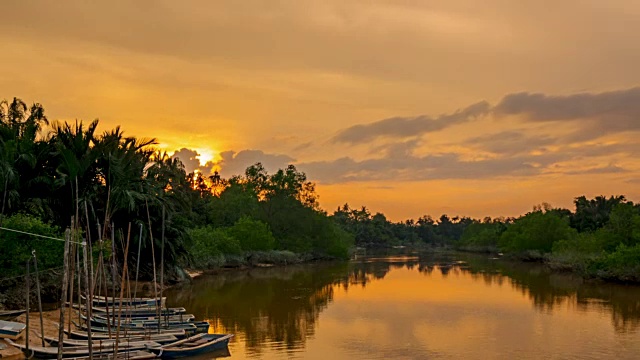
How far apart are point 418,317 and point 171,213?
58.3ft

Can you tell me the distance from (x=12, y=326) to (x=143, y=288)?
22.7 metres

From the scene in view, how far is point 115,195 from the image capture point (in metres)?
34.9

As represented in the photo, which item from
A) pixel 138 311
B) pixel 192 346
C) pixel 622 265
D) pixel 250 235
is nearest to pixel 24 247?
pixel 138 311

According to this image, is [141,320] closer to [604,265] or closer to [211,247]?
[211,247]

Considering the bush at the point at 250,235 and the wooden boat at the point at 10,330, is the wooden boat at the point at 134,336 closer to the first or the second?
the wooden boat at the point at 10,330

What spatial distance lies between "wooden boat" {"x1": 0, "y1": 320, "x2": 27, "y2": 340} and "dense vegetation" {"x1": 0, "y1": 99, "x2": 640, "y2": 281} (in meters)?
3.75

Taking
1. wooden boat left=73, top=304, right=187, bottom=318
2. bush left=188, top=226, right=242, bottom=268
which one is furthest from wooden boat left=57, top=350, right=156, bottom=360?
bush left=188, top=226, right=242, bottom=268

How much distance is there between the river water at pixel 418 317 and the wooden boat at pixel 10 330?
7190mm

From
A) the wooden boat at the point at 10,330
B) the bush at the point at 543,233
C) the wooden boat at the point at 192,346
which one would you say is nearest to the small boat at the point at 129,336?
the wooden boat at the point at 192,346

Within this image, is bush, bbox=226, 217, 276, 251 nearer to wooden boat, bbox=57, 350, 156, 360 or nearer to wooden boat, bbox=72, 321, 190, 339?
wooden boat, bbox=72, 321, 190, 339

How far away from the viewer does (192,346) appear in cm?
2239

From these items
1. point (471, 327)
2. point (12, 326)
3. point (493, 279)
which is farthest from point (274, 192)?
point (12, 326)

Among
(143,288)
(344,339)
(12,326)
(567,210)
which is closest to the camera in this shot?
(12,326)

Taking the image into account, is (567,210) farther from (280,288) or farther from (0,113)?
(0,113)
